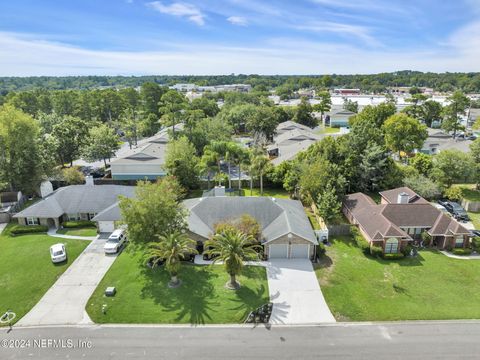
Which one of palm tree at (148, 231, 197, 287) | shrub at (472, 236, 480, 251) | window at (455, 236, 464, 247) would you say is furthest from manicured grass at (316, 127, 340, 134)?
palm tree at (148, 231, 197, 287)

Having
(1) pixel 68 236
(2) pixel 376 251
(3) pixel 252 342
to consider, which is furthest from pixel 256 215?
(1) pixel 68 236

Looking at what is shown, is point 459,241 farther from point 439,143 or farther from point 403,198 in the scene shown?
point 439,143

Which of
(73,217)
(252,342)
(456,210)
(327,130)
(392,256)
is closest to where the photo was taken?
(252,342)

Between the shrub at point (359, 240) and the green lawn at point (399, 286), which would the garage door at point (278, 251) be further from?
the shrub at point (359, 240)

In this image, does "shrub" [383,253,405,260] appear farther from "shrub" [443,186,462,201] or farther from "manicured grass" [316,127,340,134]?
"manicured grass" [316,127,340,134]

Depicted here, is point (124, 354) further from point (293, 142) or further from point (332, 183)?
point (293, 142)

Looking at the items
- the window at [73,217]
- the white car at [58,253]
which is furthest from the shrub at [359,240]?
the window at [73,217]
